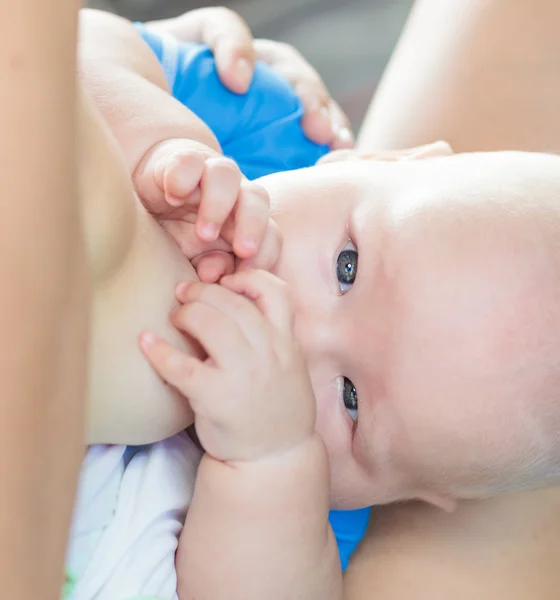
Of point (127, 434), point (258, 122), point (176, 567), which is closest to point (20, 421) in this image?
point (127, 434)

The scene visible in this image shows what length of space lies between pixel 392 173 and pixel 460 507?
369 mm

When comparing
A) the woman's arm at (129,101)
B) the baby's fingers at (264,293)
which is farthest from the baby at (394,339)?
the woman's arm at (129,101)

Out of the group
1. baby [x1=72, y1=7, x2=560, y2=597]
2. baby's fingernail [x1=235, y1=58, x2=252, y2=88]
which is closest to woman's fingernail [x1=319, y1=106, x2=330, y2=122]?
baby's fingernail [x1=235, y1=58, x2=252, y2=88]

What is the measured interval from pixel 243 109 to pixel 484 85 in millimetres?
314

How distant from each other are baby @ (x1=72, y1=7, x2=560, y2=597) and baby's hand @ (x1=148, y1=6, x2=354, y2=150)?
351 millimetres

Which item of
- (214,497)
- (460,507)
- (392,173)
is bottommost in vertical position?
(460,507)

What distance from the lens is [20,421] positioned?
29 centimetres

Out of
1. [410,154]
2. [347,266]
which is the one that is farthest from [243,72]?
[347,266]

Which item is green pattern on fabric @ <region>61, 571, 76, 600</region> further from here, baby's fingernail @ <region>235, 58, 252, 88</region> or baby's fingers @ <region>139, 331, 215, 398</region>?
baby's fingernail @ <region>235, 58, 252, 88</region>

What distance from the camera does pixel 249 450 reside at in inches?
22.8

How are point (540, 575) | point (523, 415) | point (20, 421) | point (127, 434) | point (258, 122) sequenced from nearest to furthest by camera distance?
1. point (20, 421)
2. point (127, 434)
3. point (523, 415)
4. point (540, 575)
5. point (258, 122)

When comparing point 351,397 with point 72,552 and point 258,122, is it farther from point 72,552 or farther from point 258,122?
point 258,122

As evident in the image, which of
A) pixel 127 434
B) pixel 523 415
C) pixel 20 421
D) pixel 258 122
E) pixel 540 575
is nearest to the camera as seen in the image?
pixel 20 421

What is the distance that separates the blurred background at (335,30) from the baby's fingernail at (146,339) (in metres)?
0.97
